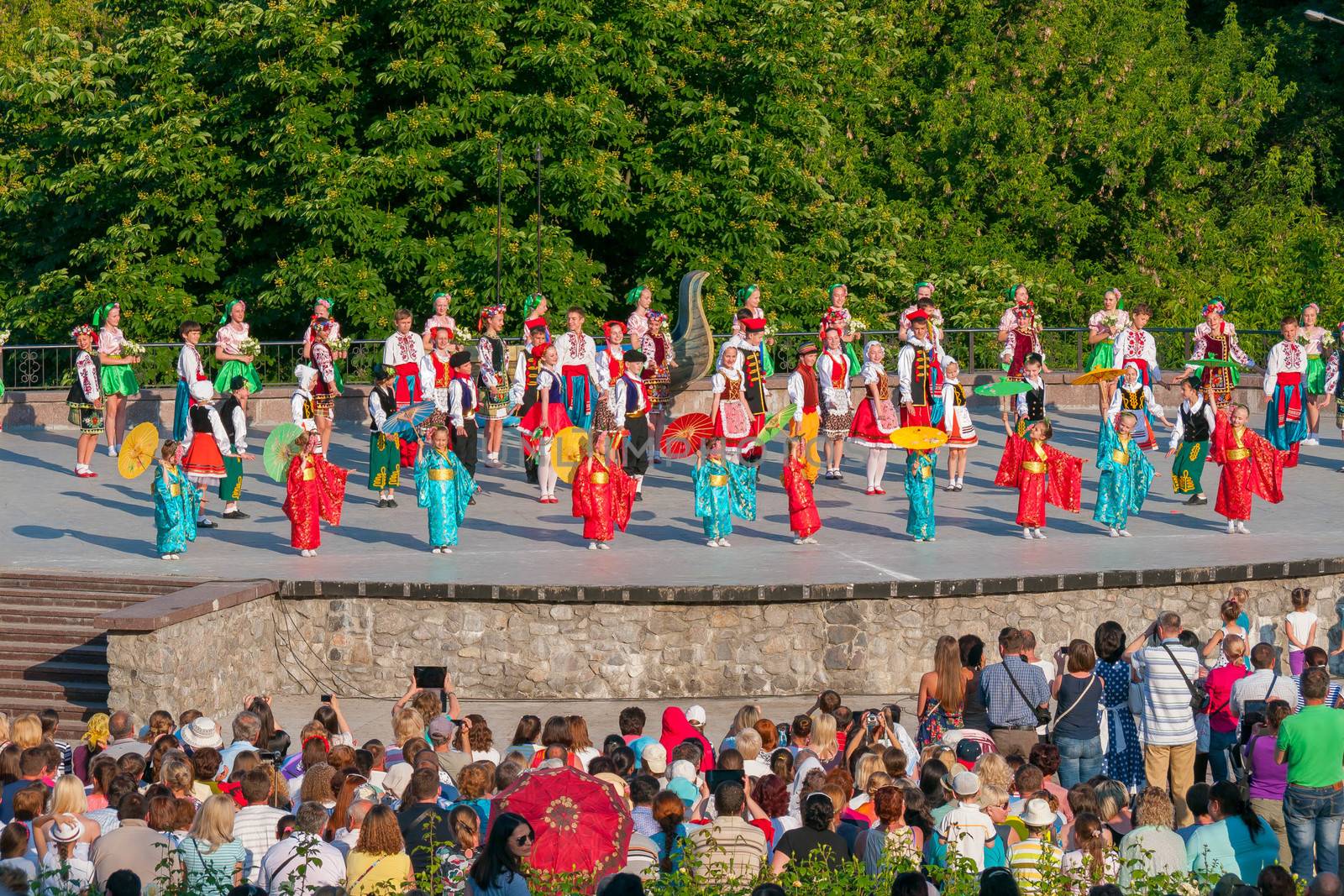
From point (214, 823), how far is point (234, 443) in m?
10.8

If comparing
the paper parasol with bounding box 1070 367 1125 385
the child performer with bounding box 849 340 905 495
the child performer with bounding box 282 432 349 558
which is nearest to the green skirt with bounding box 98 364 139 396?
the child performer with bounding box 282 432 349 558

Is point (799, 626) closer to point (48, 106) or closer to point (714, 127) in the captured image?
point (714, 127)

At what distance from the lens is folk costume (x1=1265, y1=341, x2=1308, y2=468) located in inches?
906

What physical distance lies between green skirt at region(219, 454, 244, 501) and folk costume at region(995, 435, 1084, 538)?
7.41m

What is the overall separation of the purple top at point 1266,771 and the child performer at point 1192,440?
9097mm

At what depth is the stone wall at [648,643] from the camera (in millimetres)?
16672

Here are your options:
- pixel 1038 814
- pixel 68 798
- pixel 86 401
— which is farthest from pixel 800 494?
pixel 68 798

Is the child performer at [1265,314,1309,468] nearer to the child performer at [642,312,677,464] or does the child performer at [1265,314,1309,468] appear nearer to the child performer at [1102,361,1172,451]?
the child performer at [1102,361,1172,451]

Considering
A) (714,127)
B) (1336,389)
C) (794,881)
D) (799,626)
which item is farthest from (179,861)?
(714,127)

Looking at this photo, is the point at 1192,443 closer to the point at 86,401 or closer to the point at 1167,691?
the point at 1167,691

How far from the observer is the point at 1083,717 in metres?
12.1

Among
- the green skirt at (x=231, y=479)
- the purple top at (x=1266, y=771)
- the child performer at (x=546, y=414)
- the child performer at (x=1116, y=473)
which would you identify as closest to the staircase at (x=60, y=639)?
the green skirt at (x=231, y=479)

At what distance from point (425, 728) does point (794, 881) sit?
382 centimetres

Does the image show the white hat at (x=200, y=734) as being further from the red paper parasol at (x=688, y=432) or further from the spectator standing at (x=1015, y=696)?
the red paper parasol at (x=688, y=432)
